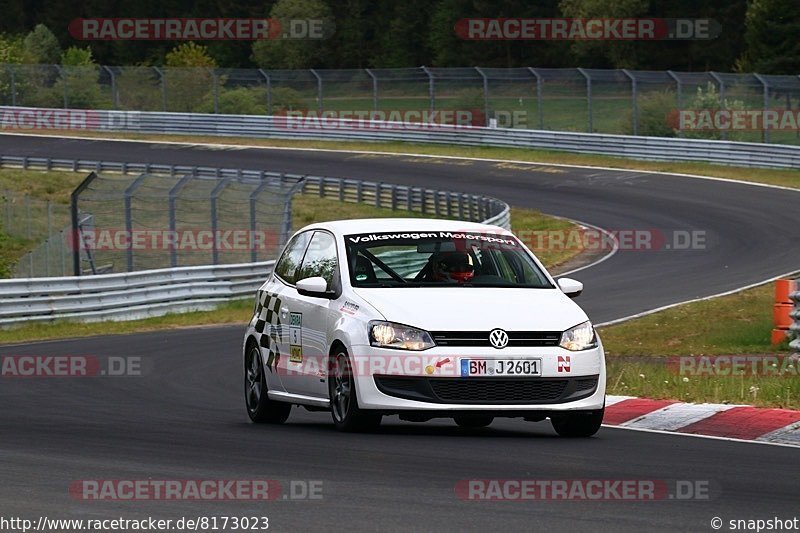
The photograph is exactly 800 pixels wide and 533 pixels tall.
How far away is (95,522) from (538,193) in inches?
1466

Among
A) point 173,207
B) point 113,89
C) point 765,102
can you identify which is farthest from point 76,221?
point 113,89

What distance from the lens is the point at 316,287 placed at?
11.0 m

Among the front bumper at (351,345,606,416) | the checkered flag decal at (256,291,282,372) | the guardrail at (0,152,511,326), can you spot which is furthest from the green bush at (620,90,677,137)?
the front bumper at (351,345,606,416)

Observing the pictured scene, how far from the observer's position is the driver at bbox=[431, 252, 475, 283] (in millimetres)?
11188

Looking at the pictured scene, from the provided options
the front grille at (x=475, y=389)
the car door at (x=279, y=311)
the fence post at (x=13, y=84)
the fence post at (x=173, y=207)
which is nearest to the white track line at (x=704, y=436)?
the front grille at (x=475, y=389)

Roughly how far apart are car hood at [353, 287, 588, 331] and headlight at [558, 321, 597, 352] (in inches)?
1.7

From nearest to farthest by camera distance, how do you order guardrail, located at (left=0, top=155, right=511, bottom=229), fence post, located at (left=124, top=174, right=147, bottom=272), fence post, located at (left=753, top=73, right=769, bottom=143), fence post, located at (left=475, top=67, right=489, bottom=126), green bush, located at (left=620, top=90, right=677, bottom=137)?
fence post, located at (left=124, top=174, right=147, bottom=272)
guardrail, located at (left=0, top=155, right=511, bottom=229)
fence post, located at (left=753, top=73, right=769, bottom=143)
green bush, located at (left=620, top=90, right=677, bottom=137)
fence post, located at (left=475, top=67, right=489, bottom=126)

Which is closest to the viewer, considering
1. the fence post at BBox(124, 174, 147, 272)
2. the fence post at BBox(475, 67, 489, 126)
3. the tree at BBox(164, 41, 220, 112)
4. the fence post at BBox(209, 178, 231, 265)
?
the fence post at BBox(124, 174, 147, 272)

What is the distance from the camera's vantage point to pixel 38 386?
51.8 feet

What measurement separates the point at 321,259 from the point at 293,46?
93.7 meters

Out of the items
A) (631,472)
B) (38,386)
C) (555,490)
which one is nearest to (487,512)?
(555,490)

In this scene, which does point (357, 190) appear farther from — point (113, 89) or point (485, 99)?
point (113, 89)

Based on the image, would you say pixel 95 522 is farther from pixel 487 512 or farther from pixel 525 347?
pixel 525 347

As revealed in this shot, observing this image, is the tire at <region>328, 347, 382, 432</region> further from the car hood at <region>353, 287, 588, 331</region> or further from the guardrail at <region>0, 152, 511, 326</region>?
the guardrail at <region>0, 152, 511, 326</region>
